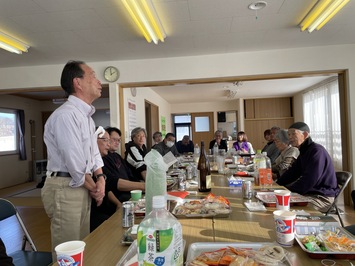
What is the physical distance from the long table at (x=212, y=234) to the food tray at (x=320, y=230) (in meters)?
0.02

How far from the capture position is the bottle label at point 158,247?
26.8 inches

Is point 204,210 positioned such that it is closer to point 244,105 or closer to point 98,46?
point 98,46

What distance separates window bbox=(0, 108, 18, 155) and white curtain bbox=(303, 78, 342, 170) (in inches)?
350

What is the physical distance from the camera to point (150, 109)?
7.53m

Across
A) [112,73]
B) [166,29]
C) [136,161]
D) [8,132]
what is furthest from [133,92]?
[8,132]

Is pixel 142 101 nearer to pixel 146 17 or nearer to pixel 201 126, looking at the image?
pixel 146 17

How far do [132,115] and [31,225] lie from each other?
8.51ft

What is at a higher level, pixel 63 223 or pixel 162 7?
pixel 162 7

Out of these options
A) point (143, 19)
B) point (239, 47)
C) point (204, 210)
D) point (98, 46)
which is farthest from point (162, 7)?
point (204, 210)

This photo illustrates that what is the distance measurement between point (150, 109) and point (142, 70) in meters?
3.21

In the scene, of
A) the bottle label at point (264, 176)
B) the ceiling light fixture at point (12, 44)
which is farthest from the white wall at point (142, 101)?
the bottle label at point (264, 176)

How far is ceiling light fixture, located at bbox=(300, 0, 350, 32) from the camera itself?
8.37ft

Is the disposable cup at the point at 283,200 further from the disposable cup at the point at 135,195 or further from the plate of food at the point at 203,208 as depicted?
the disposable cup at the point at 135,195

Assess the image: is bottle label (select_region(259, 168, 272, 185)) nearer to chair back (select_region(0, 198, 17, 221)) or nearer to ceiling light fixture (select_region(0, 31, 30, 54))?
chair back (select_region(0, 198, 17, 221))
